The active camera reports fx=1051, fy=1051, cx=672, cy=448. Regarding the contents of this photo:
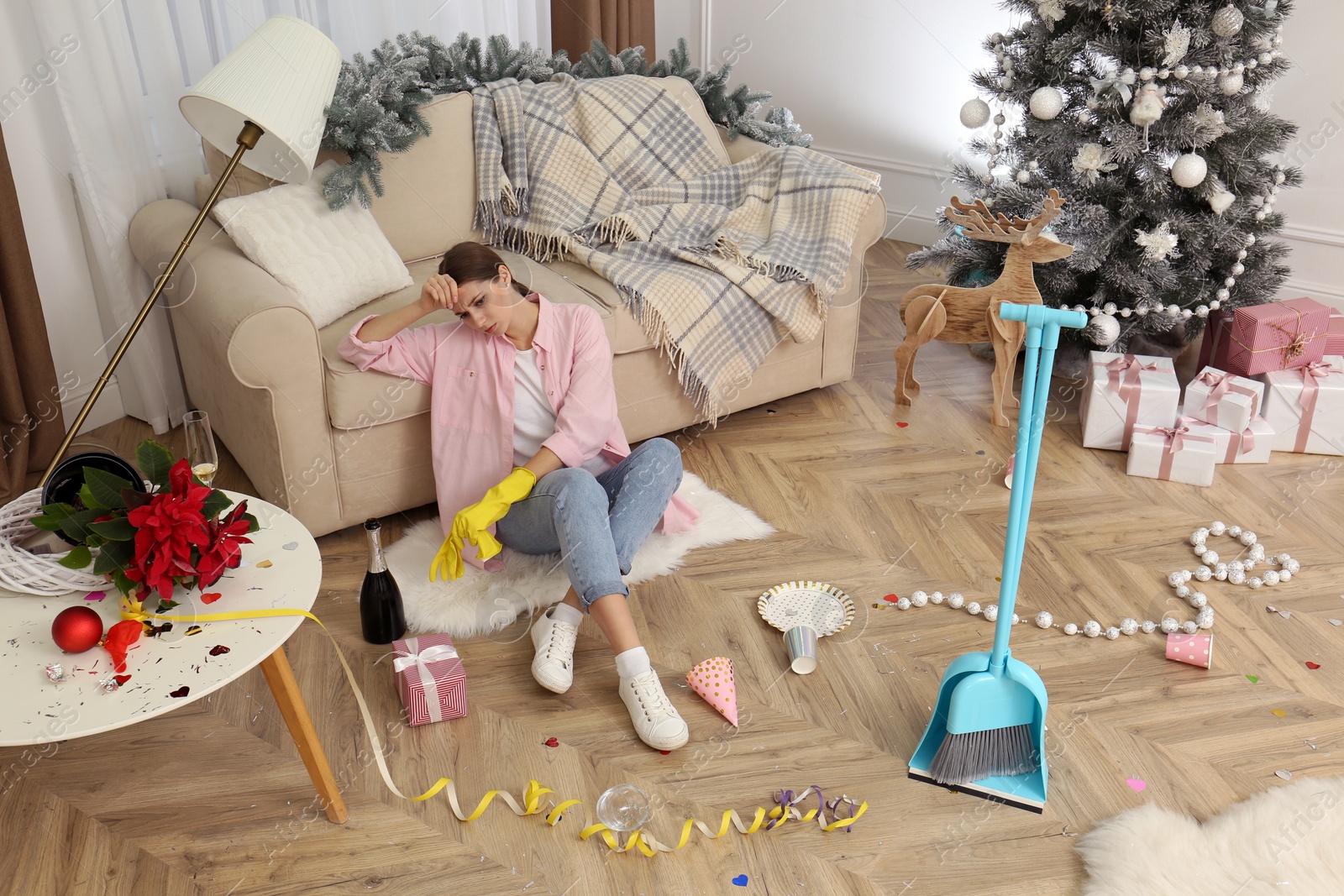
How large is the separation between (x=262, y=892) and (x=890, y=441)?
1.76 m

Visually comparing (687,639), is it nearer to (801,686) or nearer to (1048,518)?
(801,686)

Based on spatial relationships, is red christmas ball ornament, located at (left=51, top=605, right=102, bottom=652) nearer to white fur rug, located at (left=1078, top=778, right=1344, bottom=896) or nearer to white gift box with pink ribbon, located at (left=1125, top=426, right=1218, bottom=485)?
white fur rug, located at (left=1078, top=778, right=1344, bottom=896)

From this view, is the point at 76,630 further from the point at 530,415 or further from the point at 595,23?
the point at 595,23

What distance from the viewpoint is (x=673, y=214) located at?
2682 millimetres

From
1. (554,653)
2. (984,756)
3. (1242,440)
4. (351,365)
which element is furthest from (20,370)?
(1242,440)

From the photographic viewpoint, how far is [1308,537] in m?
2.26

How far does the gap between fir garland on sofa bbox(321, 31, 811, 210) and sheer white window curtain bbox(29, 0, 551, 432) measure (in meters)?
0.37

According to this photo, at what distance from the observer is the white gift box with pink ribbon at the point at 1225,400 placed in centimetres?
251

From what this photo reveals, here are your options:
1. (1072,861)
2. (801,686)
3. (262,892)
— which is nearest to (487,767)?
(262,892)

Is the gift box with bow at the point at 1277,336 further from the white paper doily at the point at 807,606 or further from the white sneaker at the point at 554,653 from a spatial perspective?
the white sneaker at the point at 554,653

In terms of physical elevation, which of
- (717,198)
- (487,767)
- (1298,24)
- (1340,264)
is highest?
(1298,24)

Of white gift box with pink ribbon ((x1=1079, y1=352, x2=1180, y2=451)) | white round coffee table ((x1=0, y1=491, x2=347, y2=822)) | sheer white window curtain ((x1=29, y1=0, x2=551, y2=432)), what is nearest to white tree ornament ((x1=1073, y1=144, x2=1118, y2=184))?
white gift box with pink ribbon ((x1=1079, y1=352, x2=1180, y2=451))

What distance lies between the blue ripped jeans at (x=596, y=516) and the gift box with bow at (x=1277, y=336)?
152 centimetres

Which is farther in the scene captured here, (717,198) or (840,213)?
(717,198)
